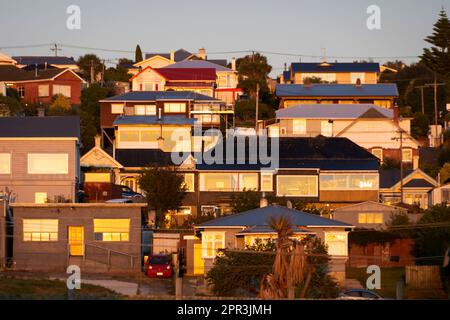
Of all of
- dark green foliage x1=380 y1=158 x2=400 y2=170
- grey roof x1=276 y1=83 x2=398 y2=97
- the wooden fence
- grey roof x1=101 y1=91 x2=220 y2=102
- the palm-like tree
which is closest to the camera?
the palm-like tree

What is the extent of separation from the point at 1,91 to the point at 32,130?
36.7 metres

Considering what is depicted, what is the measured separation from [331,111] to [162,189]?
99.5ft

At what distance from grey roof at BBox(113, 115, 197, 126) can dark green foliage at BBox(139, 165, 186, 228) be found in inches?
736

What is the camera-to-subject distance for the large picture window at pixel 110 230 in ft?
163

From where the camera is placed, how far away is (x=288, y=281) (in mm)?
34844

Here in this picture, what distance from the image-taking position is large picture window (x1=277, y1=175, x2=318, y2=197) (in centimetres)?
6800

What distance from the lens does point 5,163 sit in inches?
2339

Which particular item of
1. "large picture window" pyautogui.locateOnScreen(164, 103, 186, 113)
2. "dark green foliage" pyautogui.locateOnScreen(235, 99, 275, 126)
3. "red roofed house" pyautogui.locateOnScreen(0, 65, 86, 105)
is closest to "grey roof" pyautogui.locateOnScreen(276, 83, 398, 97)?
"dark green foliage" pyautogui.locateOnScreen(235, 99, 275, 126)

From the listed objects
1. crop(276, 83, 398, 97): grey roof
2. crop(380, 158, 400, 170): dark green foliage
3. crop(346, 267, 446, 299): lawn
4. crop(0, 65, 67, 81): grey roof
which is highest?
crop(0, 65, 67, 81): grey roof

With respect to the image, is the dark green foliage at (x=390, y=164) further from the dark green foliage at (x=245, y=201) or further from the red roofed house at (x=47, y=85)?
the red roofed house at (x=47, y=85)

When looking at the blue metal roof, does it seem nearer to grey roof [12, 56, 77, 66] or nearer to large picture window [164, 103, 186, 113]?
large picture window [164, 103, 186, 113]

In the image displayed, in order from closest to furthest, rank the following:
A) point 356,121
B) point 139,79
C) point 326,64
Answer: point 356,121
point 139,79
point 326,64
